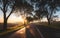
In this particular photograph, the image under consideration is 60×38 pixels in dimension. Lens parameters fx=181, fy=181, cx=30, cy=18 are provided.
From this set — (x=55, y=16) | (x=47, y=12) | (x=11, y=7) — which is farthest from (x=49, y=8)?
(x=11, y=7)

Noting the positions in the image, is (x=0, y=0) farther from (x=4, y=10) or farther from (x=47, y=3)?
(x=47, y=3)

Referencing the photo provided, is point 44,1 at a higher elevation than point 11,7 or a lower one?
higher

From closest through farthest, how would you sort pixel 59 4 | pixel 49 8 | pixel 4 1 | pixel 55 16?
1. pixel 4 1
2. pixel 59 4
3. pixel 49 8
4. pixel 55 16

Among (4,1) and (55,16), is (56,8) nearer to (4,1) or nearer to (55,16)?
(55,16)

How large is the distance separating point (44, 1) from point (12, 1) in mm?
23201

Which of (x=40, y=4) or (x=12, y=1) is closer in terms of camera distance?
(x=12, y=1)

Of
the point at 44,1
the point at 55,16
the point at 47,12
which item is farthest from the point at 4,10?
the point at 55,16

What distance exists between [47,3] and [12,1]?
24.2 metres

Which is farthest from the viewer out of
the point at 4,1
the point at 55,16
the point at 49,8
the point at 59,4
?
the point at 55,16

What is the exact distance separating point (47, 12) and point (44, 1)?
17.1 feet

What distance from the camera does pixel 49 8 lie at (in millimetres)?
59656

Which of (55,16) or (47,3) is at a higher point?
(47,3)

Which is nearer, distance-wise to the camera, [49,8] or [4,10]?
[4,10]

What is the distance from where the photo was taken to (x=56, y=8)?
194ft
